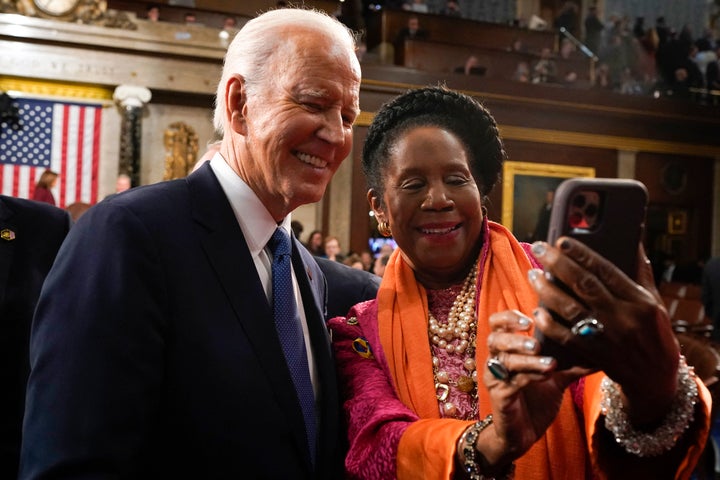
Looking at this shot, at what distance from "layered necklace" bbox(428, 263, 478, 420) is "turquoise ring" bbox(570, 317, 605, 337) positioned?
2.05 ft

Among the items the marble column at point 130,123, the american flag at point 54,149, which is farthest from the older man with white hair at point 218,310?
the marble column at point 130,123

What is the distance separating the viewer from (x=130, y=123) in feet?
32.3

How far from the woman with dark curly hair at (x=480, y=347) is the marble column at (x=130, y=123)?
28.3ft

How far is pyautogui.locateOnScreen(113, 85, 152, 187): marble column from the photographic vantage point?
9836 mm

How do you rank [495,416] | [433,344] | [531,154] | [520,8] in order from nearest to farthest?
[495,416]
[433,344]
[531,154]
[520,8]

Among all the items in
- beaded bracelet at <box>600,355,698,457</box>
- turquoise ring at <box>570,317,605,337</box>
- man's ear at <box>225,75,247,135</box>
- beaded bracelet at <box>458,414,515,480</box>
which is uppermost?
man's ear at <box>225,75,247,135</box>

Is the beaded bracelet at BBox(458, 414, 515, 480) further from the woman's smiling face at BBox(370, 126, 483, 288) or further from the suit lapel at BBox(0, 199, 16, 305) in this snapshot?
the suit lapel at BBox(0, 199, 16, 305)

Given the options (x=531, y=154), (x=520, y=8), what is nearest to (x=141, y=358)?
(x=531, y=154)

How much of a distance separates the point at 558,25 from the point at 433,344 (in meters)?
13.3

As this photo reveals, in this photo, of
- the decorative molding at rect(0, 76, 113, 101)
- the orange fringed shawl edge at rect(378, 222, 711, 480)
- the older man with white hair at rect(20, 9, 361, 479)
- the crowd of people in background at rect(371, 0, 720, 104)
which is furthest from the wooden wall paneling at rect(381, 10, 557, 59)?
the orange fringed shawl edge at rect(378, 222, 711, 480)

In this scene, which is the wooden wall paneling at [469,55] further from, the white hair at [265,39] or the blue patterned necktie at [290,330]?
the blue patterned necktie at [290,330]

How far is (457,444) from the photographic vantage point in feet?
4.43

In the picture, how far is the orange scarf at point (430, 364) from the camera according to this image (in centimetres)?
140

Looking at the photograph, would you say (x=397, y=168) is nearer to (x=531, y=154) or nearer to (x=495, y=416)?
(x=495, y=416)
